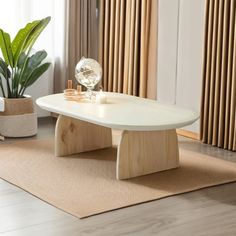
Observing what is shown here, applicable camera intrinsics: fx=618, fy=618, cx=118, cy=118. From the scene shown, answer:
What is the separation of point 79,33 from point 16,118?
3.84ft

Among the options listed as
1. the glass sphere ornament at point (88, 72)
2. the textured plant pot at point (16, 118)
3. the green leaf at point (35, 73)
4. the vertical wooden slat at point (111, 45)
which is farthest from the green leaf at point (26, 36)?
the vertical wooden slat at point (111, 45)

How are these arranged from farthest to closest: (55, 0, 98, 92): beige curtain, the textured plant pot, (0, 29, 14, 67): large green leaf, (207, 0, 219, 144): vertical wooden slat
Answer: (55, 0, 98, 92): beige curtain
the textured plant pot
(0, 29, 14, 67): large green leaf
(207, 0, 219, 144): vertical wooden slat

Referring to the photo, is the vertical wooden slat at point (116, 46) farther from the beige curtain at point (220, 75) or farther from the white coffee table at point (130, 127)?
the white coffee table at point (130, 127)

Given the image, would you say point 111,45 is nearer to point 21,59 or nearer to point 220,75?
point 21,59

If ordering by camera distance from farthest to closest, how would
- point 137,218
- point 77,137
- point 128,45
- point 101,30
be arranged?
point 101,30 → point 128,45 → point 77,137 → point 137,218

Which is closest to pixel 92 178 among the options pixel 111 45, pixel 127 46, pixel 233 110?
pixel 233 110

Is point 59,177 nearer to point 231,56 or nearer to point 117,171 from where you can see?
point 117,171

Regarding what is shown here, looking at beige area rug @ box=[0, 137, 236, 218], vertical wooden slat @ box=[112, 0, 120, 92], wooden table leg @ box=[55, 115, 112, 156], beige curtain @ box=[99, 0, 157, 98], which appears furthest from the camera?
vertical wooden slat @ box=[112, 0, 120, 92]

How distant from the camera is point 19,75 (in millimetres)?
4613

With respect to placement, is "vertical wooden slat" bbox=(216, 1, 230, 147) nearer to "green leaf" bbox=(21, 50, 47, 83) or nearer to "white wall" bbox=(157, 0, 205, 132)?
"white wall" bbox=(157, 0, 205, 132)

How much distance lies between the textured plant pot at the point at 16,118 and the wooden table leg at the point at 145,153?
1.32 metres

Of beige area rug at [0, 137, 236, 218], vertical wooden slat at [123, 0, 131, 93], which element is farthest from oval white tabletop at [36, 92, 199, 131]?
vertical wooden slat at [123, 0, 131, 93]

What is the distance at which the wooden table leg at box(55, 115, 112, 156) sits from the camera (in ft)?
13.2

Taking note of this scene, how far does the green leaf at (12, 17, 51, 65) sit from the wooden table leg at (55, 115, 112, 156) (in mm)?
854
